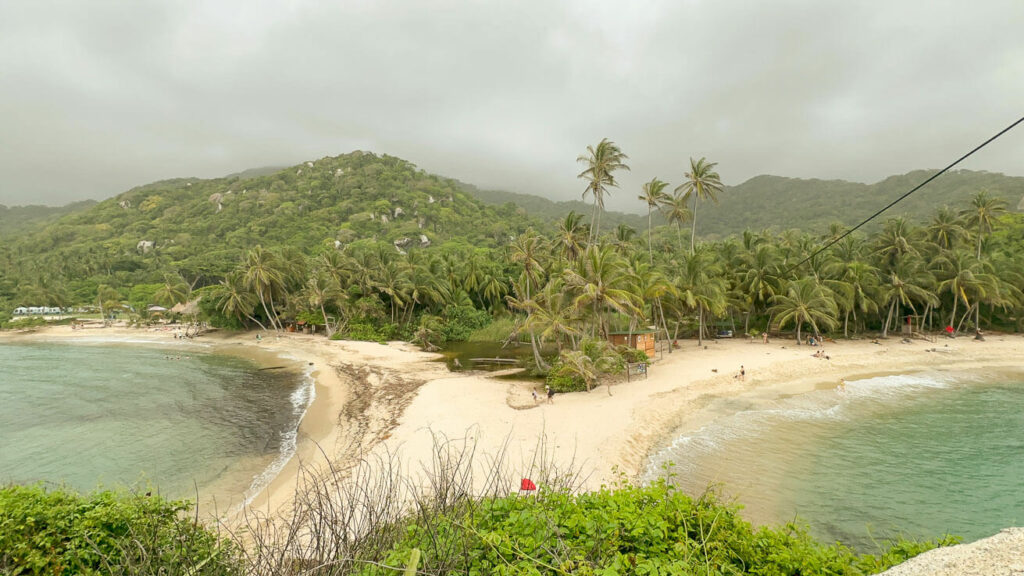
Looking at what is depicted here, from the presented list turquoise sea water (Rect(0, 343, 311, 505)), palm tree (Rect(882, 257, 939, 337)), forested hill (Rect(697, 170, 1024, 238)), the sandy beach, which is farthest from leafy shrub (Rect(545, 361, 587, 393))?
forested hill (Rect(697, 170, 1024, 238))

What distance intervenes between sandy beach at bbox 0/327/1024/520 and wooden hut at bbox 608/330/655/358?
5.04ft

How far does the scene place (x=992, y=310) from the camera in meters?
35.7

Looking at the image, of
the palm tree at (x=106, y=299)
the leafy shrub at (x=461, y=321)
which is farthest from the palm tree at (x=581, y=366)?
the palm tree at (x=106, y=299)

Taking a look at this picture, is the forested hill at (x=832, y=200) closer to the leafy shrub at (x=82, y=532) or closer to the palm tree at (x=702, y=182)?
the palm tree at (x=702, y=182)

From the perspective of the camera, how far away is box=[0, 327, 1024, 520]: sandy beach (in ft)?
44.7

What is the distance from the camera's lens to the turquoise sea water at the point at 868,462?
1034 cm

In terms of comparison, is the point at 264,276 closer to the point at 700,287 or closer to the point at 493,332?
the point at 493,332

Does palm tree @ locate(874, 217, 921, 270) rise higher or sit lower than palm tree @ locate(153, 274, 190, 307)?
higher

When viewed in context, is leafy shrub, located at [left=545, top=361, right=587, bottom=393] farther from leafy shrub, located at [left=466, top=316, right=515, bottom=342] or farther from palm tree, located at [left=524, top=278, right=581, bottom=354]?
leafy shrub, located at [left=466, top=316, right=515, bottom=342]

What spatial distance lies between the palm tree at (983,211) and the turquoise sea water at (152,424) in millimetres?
60767

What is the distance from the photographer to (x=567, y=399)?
768 inches

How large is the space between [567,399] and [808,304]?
2479cm

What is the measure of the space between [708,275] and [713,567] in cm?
3288

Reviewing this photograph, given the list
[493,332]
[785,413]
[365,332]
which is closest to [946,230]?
[785,413]
